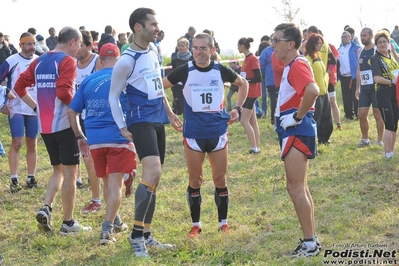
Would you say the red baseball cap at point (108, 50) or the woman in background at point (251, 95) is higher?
the red baseball cap at point (108, 50)

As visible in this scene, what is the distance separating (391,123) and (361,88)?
1.46 m

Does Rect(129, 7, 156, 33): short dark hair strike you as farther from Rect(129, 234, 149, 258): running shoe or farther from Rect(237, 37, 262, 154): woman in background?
Rect(237, 37, 262, 154): woman in background

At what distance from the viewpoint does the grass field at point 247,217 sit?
674 cm

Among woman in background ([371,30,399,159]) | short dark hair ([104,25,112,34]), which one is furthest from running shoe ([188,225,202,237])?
short dark hair ([104,25,112,34])

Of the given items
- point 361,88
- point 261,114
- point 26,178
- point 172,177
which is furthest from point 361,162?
point 261,114

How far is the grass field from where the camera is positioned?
265 inches

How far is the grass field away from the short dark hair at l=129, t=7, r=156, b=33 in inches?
87.5

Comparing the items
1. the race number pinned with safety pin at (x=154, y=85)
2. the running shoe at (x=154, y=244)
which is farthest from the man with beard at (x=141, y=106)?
the running shoe at (x=154, y=244)

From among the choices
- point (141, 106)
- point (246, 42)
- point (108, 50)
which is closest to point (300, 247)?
point (141, 106)

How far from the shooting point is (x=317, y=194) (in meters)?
9.32

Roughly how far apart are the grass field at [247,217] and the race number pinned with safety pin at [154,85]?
152 cm

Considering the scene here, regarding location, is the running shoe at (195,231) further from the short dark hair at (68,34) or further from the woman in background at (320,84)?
the woman in background at (320,84)

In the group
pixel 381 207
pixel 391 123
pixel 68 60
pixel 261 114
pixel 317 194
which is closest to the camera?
pixel 68 60

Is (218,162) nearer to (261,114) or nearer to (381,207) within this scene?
(381,207)
